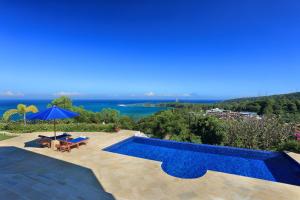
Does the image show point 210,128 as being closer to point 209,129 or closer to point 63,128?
point 209,129

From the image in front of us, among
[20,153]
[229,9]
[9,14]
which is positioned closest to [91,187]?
[20,153]

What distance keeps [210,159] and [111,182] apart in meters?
4.55

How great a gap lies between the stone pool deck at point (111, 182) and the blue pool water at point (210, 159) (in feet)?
2.23

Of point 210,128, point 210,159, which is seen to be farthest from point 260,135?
point 210,159

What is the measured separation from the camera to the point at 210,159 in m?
8.29

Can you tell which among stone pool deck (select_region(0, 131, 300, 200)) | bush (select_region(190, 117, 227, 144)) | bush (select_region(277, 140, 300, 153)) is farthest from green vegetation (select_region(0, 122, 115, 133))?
bush (select_region(277, 140, 300, 153))

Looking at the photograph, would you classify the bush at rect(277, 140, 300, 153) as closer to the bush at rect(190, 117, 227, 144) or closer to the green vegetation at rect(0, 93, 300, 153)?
the green vegetation at rect(0, 93, 300, 153)

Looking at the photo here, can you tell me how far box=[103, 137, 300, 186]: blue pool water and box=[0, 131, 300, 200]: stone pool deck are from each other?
681mm

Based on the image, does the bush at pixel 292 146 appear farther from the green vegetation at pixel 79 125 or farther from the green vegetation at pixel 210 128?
the green vegetation at pixel 79 125

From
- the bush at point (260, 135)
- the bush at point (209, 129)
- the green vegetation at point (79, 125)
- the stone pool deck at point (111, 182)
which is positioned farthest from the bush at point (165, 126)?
the stone pool deck at point (111, 182)

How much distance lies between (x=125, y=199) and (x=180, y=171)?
261 cm

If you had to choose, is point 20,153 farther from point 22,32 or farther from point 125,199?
point 22,32

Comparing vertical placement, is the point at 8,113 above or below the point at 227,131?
above

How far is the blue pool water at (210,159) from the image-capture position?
6687 mm
